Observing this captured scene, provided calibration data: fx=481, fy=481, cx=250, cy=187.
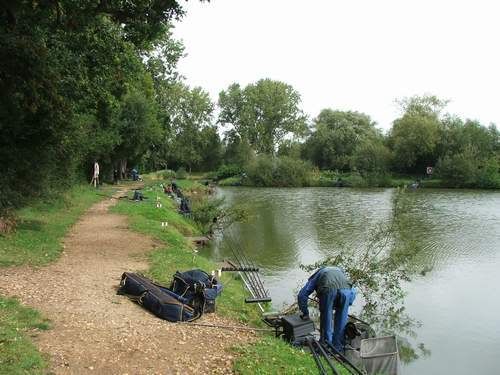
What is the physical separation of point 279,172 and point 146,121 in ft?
102

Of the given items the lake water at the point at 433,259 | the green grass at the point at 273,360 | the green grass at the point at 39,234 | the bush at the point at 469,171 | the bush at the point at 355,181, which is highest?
the bush at the point at 469,171

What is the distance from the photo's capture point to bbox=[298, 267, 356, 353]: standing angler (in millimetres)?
8094

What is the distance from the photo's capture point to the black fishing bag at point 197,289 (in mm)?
8812

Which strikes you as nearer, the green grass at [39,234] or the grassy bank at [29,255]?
the grassy bank at [29,255]

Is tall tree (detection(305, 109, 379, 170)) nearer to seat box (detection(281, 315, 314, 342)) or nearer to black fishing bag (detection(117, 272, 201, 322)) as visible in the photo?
black fishing bag (detection(117, 272, 201, 322))

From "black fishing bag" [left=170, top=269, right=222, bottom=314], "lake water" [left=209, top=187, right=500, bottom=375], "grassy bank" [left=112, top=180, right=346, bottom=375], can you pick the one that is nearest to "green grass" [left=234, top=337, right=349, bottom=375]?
"grassy bank" [left=112, top=180, right=346, bottom=375]

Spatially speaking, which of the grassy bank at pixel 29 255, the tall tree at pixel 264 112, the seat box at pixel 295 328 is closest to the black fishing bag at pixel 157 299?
the seat box at pixel 295 328

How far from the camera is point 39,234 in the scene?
1365 centimetres

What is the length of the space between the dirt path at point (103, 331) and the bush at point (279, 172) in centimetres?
5128

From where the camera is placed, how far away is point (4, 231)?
12367 mm

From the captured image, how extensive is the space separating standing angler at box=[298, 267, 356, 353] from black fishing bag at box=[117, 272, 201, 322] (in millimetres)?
2027

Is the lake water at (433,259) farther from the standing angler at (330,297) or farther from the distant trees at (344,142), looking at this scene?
the distant trees at (344,142)

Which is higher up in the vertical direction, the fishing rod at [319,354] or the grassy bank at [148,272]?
the grassy bank at [148,272]

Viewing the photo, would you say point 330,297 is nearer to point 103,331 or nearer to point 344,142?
point 103,331
